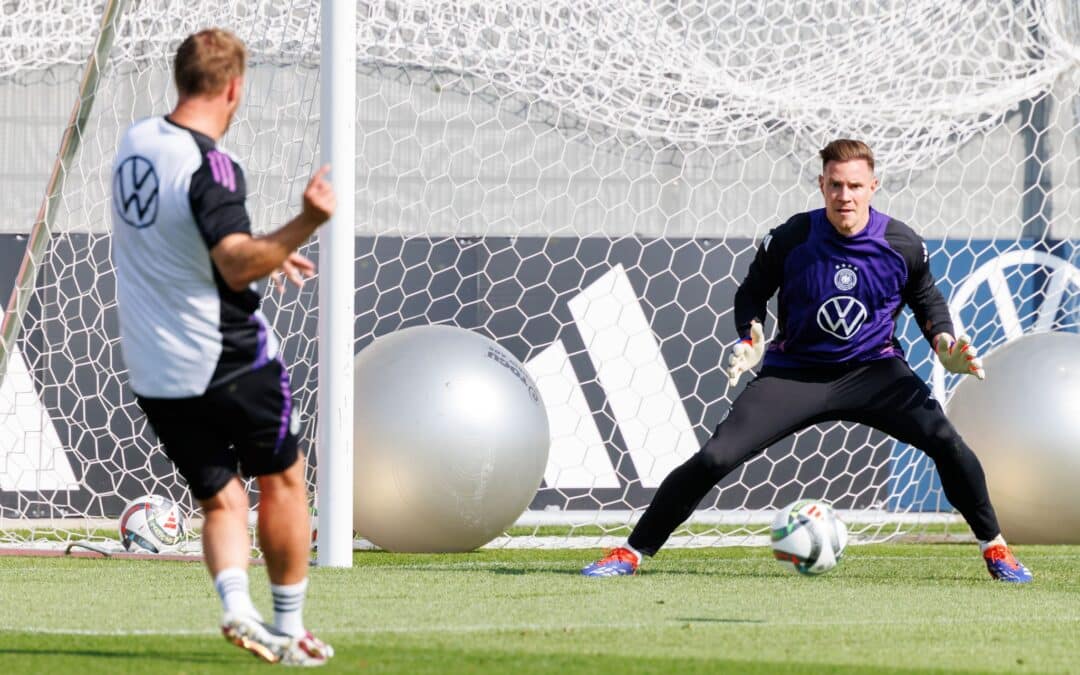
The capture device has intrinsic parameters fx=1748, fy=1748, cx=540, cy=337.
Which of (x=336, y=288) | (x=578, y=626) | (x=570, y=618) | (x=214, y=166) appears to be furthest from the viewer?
(x=336, y=288)

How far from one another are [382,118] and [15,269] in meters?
2.37

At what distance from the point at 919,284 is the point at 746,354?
84 centimetres

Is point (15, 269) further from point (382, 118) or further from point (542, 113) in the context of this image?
point (542, 113)

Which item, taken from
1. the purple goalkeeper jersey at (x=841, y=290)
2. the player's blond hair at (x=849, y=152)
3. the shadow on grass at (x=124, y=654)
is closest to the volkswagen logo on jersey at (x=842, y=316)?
the purple goalkeeper jersey at (x=841, y=290)

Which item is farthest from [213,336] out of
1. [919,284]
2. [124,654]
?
[919,284]

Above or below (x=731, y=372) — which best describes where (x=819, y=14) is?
above

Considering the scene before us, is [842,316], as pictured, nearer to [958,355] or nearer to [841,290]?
[841,290]

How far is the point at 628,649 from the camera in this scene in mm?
4727

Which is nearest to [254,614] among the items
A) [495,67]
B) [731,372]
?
[731,372]

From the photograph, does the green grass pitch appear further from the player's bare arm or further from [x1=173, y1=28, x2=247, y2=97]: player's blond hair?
[x1=173, y1=28, x2=247, y2=97]: player's blond hair

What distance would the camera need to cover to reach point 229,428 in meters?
4.42

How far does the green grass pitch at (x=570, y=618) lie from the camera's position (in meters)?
4.47

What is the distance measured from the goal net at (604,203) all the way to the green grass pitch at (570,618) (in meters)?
2.29

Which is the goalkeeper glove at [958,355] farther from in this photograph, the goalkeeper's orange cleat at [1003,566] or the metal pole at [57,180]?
the metal pole at [57,180]
